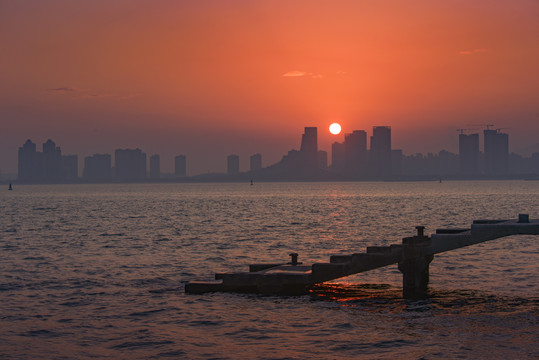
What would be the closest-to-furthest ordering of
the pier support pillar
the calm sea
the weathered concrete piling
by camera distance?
the calm sea
the weathered concrete piling
the pier support pillar

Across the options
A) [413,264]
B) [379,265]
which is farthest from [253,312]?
[413,264]

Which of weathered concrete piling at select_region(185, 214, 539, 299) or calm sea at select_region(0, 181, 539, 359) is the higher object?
weathered concrete piling at select_region(185, 214, 539, 299)

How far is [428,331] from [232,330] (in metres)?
6.25

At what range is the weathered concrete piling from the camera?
27.1 m

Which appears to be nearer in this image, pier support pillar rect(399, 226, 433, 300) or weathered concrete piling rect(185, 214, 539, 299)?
weathered concrete piling rect(185, 214, 539, 299)

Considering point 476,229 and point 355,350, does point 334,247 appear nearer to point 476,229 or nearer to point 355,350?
point 476,229

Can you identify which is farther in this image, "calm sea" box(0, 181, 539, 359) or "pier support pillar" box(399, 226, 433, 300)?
"pier support pillar" box(399, 226, 433, 300)

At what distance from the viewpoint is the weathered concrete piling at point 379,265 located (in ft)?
88.9

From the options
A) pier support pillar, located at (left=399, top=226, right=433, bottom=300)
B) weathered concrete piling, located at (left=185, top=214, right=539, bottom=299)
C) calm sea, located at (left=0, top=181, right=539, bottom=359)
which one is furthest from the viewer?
pier support pillar, located at (left=399, top=226, right=433, bottom=300)

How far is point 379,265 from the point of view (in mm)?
27484

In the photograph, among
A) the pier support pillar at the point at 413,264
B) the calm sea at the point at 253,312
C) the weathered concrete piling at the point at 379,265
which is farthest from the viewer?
the pier support pillar at the point at 413,264

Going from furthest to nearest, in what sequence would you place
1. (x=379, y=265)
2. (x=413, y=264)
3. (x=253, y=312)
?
(x=413, y=264) → (x=379, y=265) → (x=253, y=312)

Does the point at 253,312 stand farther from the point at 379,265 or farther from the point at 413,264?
the point at 413,264

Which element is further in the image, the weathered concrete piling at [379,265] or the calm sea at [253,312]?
the weathered concrete piling at [379,265]
